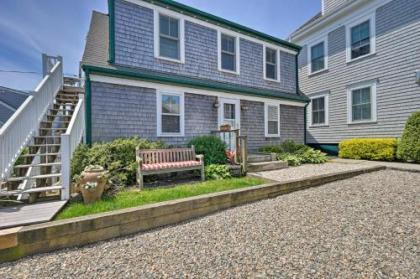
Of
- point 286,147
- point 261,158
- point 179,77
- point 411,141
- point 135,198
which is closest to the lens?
point 135,198

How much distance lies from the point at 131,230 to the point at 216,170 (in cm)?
336

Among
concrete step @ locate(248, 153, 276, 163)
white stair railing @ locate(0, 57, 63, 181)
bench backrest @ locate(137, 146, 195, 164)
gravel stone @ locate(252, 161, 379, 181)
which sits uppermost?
white stair railing @ locate(0, 57, 63, 181)

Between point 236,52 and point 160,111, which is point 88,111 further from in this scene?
point 236,52

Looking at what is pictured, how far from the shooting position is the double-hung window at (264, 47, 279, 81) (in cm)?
1138

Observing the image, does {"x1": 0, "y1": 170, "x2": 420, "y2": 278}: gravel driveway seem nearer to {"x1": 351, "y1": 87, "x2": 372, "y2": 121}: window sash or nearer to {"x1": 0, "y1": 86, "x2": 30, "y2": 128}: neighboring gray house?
{"x1": 351, "y1": 87, "x2": 372, "y2": 121}: window sash

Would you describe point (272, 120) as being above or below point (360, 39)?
below

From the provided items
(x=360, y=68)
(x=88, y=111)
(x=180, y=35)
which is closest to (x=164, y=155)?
(x=88, y=111)

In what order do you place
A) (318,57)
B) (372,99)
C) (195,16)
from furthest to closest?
(318,57)
(372,99)
(195,16)

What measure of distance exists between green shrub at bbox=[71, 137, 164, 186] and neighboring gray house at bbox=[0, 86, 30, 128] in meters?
11.2

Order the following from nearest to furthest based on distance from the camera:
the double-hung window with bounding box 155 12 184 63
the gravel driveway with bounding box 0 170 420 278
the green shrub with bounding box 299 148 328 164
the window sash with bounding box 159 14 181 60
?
the gravel driveway with bounding box 0 170 420 278 → the double-hung window with bounding box 155 12 184 63 → the window sash with bounding box 159 14 181 60 → the green shrub with bounding box 299 148 328 164

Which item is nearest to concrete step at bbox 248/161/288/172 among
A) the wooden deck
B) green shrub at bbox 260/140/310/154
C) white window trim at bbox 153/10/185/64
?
green shrub at bbox 260/140/310/154

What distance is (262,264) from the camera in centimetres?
258

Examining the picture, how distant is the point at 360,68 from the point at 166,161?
1143 cm

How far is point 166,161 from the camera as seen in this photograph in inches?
245
